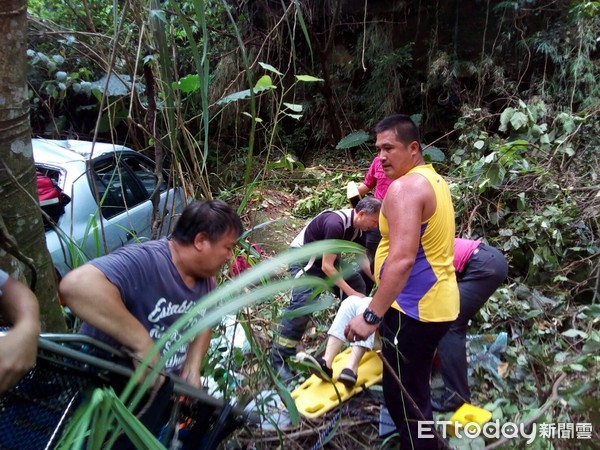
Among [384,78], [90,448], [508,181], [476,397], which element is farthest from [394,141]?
[384,78]

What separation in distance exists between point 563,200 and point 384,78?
Answer: 13.8 feet

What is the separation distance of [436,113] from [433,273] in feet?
20.7

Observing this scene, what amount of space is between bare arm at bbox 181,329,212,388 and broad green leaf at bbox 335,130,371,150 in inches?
252

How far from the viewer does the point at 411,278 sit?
2.38 metres

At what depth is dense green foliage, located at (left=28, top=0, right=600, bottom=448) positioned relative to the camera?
2.57 metres

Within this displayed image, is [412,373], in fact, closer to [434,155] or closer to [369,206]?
[369,206]

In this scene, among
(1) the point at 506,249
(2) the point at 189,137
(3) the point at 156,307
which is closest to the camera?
(3) the point at 156,307

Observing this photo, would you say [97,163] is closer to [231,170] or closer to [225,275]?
[225,275]

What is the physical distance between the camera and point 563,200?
4516 millimetres

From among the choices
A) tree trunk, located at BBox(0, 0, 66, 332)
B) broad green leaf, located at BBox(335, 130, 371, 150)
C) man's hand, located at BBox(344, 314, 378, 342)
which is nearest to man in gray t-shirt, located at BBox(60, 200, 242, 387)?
tree trunk, located at BBox(0, 0, 66, 332)

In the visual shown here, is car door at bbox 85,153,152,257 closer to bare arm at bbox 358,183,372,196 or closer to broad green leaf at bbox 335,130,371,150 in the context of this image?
bare arm at bbox 358,183,372,196

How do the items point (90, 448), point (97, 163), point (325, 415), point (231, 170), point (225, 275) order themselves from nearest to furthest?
1. point (90, 448)
2. point (225, 275)
3. point (325, 415)
4. point (97, 163)
5. point (231, 170)

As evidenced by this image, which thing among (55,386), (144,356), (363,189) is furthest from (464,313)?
(55,386)

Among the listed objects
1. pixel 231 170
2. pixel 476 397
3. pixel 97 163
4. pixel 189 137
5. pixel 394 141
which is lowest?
pixel 231 170
